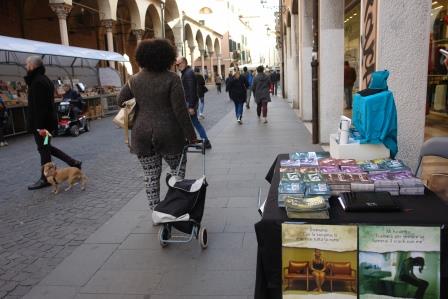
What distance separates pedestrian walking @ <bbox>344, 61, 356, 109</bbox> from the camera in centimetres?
1507

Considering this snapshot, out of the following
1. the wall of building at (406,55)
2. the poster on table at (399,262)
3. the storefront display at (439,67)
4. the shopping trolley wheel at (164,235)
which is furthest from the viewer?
the storefront display at (439,67)

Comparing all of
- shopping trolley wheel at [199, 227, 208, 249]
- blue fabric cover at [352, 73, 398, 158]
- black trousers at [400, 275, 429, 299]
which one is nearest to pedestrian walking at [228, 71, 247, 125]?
shopping trolley wheel at [199, 227, 208, 249]

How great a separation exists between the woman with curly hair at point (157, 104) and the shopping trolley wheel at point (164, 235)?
729 millimetres

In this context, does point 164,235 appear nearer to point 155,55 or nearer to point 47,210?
point 155,55

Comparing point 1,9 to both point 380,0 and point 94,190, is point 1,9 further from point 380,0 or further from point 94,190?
point 380,0

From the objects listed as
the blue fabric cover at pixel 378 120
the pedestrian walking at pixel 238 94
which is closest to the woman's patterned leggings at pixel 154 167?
the blue fabric cover at pixel 378 120

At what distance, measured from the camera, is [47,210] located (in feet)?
19.2

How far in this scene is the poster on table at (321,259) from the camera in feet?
7.30

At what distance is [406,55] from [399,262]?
3.41 m

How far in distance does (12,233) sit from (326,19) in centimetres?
700

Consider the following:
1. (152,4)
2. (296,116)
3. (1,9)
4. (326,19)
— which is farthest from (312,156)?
(152,4)

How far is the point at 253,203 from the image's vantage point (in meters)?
5.52

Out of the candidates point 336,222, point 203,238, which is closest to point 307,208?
point 336,222

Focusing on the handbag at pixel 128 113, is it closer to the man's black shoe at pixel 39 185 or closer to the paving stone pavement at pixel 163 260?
the paving stone pavement at pixel 163 260
